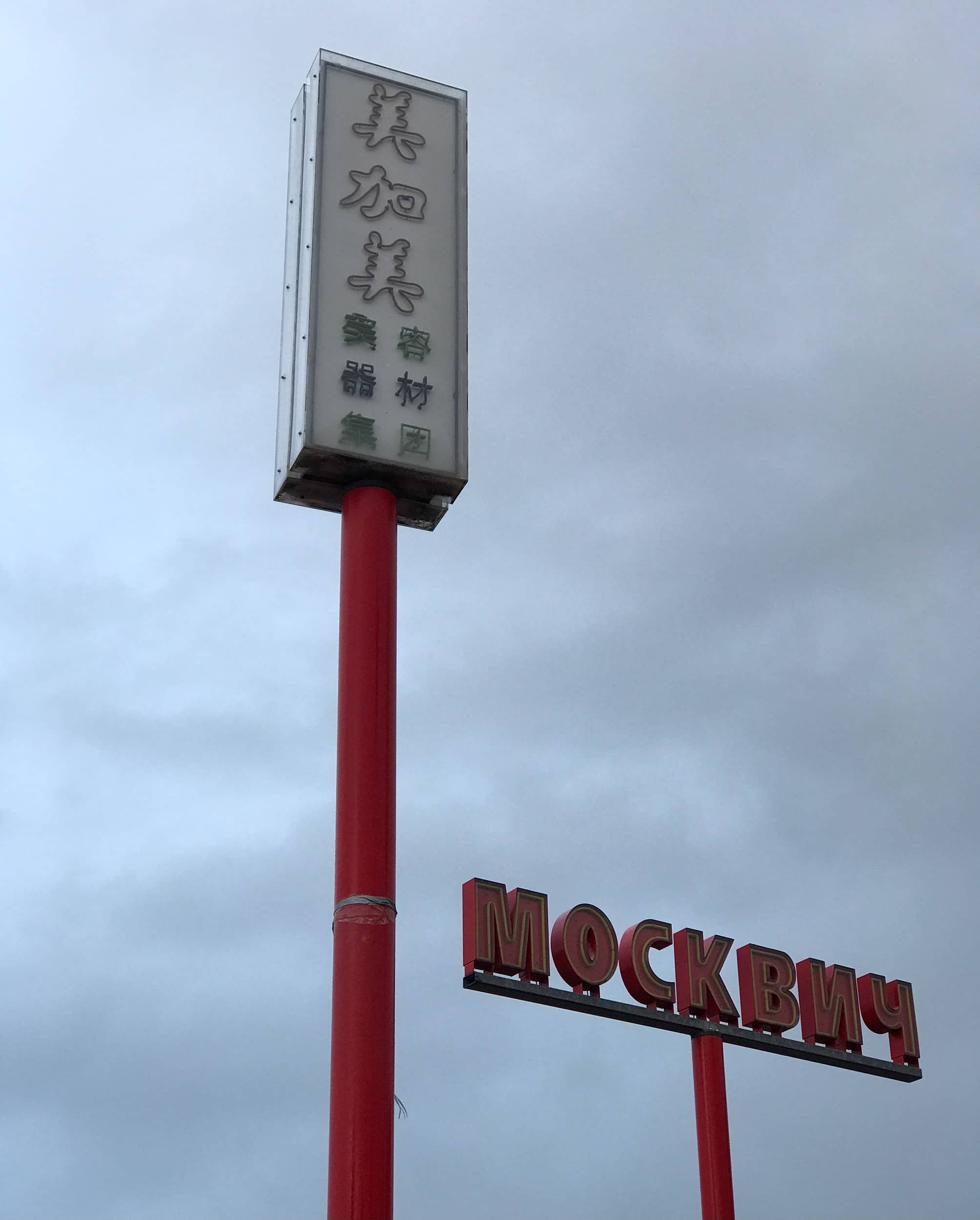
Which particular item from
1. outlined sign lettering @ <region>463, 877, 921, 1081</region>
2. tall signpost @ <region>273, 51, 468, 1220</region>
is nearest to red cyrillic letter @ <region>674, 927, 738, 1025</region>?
outlined sign lettering @ <region>463, 877, 921, 1081</region>

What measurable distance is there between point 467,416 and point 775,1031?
472 inches

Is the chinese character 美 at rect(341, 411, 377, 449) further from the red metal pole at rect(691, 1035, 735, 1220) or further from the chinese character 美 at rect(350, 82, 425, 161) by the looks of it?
the red metal pole at rect(691, 1035, 735, 1220)

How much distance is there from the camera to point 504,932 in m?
27.6

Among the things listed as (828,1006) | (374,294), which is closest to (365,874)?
(374,294)

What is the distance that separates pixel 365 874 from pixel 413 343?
7083 millimetres

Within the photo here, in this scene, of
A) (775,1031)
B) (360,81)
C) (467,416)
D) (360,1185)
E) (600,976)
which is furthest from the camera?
(775,1031)

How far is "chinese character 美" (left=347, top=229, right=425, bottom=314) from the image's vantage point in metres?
24.2

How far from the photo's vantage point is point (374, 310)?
2406 centimetres

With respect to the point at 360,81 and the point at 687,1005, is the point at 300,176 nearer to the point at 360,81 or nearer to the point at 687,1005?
the point at 360,81

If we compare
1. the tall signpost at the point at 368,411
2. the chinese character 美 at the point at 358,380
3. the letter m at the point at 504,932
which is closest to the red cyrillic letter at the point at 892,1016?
the letter m at the point at 504,932

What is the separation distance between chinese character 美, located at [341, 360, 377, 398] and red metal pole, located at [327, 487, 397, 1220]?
3.98ft

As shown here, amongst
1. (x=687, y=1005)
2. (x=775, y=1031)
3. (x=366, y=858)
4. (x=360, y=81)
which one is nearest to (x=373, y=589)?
(x=366, y=858)

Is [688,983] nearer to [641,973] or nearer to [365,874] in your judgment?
[641,973]

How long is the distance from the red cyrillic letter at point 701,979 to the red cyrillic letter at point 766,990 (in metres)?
0.43
